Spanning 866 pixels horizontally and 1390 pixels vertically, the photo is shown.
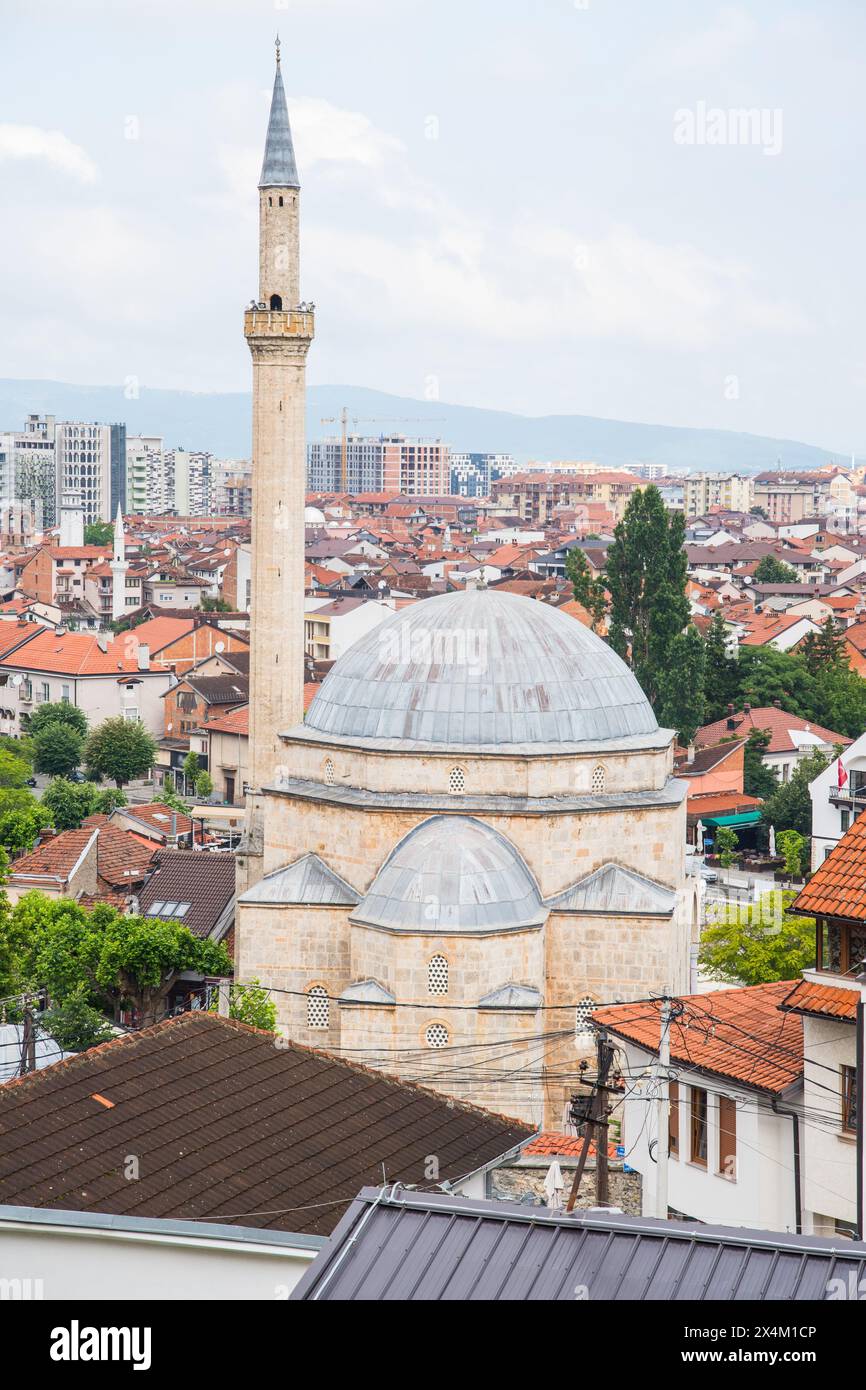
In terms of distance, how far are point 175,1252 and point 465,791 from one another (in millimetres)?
14977

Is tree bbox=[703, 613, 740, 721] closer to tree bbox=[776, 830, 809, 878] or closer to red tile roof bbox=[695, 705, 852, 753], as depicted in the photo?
red tile roof bbox=[695, 705, 852, 753]

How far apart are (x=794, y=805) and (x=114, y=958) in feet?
81.7

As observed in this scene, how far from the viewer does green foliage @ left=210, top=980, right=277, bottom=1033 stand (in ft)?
91.4

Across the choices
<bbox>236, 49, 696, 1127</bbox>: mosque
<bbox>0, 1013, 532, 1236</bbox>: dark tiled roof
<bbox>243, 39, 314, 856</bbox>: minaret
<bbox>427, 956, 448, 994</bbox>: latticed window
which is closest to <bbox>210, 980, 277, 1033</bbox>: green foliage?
<bbox>236, 49, 696, 1127</bbox>: mosque

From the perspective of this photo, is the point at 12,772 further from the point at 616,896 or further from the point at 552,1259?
the point at 552,1259

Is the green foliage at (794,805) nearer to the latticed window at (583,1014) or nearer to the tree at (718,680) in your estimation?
the tree at (718,680)

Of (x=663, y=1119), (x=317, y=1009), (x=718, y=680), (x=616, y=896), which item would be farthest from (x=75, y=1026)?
(x=718, y=680)

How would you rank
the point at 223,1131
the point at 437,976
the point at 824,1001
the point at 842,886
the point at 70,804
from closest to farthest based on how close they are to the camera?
1. the point at 223,1131
2. the point at 824,1001
3. the point at 842,886
4. the point at 437,976
5. the point at 70,804

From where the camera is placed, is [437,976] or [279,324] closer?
[437,976]

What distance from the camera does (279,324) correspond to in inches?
1506

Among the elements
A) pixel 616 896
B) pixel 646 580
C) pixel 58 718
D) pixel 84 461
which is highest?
pixel 84 461

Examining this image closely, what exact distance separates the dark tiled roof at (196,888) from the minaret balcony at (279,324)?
1019 cm
